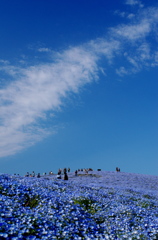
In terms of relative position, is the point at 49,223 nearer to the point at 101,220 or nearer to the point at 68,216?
the point at 68,216

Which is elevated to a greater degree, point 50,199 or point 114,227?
point 50,199

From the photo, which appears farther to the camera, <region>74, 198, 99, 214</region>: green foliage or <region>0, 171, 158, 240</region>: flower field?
<region>74, 198, 99, 214</region>: green foliage

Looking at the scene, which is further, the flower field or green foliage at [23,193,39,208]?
green foliage at [23,193,39,208]

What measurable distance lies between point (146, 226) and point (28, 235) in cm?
573

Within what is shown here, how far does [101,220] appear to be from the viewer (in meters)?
10.7

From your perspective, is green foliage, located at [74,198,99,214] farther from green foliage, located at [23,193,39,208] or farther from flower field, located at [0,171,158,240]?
green foliage, located at [23,193,39,208]

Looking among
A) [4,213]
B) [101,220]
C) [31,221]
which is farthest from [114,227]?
[4,213]

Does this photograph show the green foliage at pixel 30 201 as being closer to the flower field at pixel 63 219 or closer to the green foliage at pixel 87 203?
the flower field at pixel 63 219

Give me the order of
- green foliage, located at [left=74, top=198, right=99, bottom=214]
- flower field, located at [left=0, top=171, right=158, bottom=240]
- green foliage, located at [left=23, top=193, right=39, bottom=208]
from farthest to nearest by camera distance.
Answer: green foliage, located at [left=74, top=198, right=99, bottom=214] < green foliage, located at [left=23, top=193, right=39, bottom=208] < flower field, located at [left=0, top=171, right=158, bottom=240]

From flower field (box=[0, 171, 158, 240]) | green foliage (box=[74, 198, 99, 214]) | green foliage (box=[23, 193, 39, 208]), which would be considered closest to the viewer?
flower field (box=[0, 171, 158, 240])

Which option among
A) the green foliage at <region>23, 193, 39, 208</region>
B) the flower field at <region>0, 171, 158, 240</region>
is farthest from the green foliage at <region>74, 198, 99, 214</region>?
the green foliage at <region>23, 193, 39, 208</region>

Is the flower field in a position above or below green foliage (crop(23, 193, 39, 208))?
below

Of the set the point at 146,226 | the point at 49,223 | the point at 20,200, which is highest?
the point at 20,200

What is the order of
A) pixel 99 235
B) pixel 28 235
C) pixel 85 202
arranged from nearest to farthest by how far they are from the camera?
pixel 28 235, pixel 99 235, pixel 85 202
